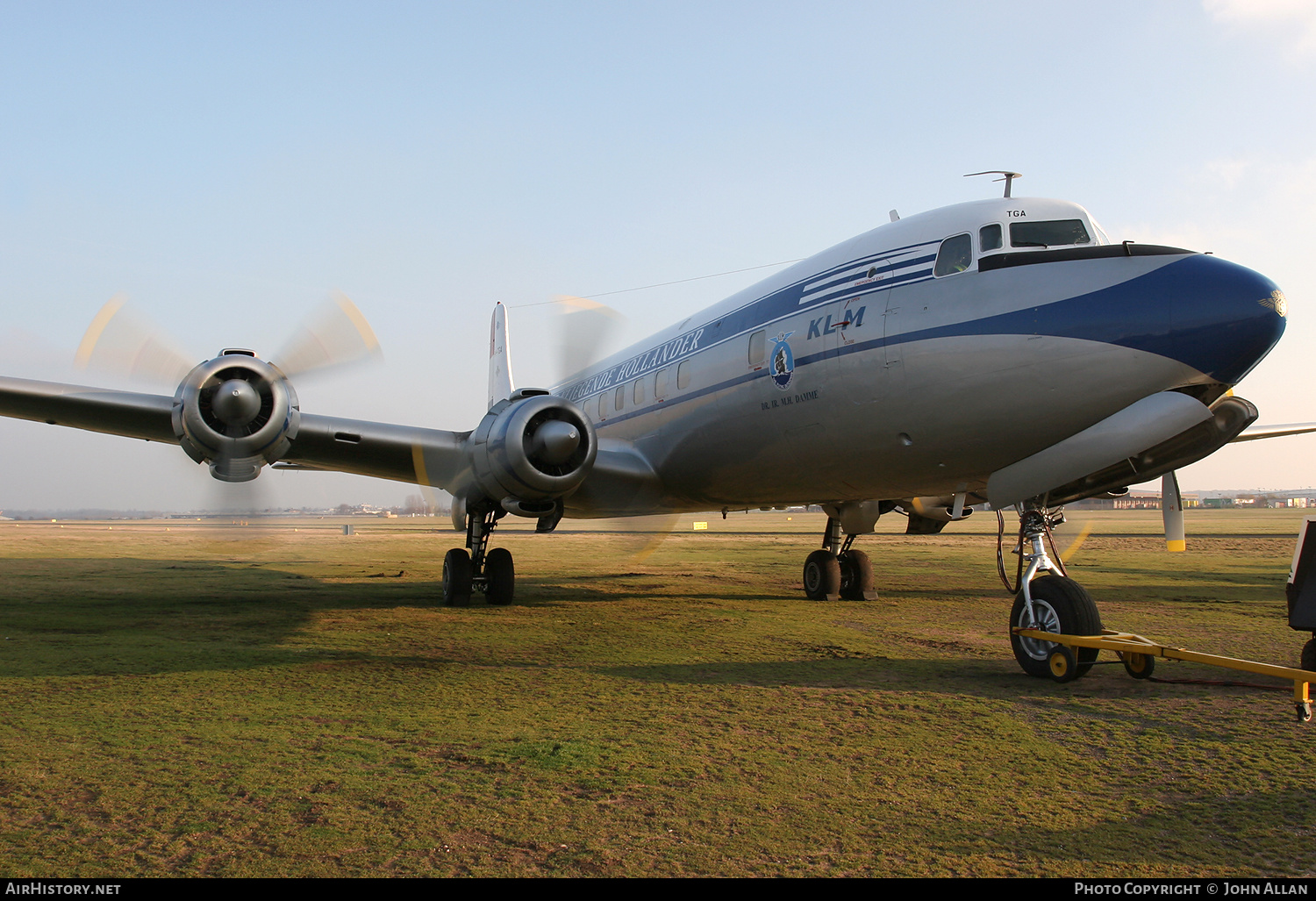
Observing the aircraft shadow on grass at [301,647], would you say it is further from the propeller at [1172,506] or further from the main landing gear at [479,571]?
the propeller at [1172,506]

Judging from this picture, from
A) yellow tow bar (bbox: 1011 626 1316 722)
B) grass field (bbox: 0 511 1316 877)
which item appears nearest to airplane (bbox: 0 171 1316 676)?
yellow tow bar (bbox: 1011 626 1316 722)

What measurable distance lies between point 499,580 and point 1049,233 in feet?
26.8

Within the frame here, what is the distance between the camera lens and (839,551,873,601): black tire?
13133 millimetres

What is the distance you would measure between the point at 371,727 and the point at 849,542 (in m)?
9.84

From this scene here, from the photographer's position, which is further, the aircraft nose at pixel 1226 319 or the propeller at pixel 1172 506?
the propeller at pixel 1172 506

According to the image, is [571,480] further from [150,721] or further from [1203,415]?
[1203,415]

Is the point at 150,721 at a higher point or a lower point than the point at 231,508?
lower

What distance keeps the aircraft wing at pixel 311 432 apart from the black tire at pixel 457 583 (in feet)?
3.84

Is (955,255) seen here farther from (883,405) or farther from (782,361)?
(782,361)

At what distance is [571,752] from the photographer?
15.0ft

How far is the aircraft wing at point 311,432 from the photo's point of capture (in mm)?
9812
